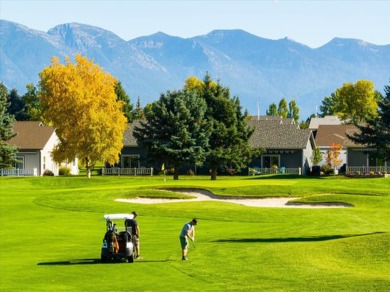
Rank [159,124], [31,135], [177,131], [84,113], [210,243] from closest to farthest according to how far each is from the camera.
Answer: [210,243] → [177,131] → [159,124] → [84,113] → [31,135]

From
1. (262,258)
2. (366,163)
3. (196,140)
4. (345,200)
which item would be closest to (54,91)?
(196,140)

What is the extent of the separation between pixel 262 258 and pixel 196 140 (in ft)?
180

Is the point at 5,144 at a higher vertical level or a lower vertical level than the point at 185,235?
higher

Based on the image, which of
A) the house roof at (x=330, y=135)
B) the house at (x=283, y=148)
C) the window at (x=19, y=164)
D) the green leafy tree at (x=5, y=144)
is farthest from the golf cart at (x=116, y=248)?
the house roof at (x=330, y=135)

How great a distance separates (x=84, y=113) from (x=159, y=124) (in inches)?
431

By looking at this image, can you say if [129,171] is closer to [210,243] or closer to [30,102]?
[210,243]

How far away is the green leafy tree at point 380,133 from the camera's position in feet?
280

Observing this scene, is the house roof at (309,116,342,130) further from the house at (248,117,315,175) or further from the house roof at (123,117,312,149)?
the house at (248,117,315,175)

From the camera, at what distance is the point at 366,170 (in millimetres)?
91250

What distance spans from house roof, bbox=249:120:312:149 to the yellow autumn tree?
55.8 ft

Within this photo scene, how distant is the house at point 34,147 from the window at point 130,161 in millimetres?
8515

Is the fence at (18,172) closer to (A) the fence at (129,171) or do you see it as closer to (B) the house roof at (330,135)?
(A) the fence at (129,171)

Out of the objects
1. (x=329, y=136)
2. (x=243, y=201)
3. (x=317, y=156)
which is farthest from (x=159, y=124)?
(x=329, y=136)

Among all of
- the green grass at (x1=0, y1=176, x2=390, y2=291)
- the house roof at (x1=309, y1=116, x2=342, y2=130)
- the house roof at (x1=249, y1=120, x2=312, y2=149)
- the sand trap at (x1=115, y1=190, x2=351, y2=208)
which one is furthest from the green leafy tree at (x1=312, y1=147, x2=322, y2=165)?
the house roof at (x1=309, y1=116, x2=342, y2=130)
